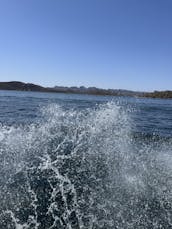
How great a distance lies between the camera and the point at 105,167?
55.0ft

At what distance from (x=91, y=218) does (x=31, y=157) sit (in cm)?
697

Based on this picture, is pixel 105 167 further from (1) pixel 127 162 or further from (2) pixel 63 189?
(2) pixel 63 189

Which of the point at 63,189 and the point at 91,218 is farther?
the point at 63,189

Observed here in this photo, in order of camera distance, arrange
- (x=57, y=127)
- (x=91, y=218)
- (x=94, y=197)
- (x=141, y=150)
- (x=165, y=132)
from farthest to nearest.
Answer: (x=165, y=132)
(x=57, y=127)
(x=141, y=150)
(x=94, y=197)
(x=91, y=218)

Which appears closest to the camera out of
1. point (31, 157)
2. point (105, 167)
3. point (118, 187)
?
point (118, 187)

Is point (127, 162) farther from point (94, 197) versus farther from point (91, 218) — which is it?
point (91, 218)

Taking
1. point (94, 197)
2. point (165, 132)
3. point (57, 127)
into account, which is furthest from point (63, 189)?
point (165, 132)

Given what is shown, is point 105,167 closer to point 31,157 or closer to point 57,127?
point 31,157

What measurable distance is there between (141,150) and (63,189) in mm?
8213

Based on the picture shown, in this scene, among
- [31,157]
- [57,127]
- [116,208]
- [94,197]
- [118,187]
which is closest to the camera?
[116,208]

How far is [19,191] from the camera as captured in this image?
530 inches

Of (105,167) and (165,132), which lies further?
(165,132)

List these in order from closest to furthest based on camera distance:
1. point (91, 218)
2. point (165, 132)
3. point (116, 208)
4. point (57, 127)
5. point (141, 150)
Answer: point (91, 218), point (116, 208), point (141, 150), point (57, 127), point (165, 132)

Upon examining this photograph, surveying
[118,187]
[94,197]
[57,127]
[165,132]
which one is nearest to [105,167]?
[118,187]
